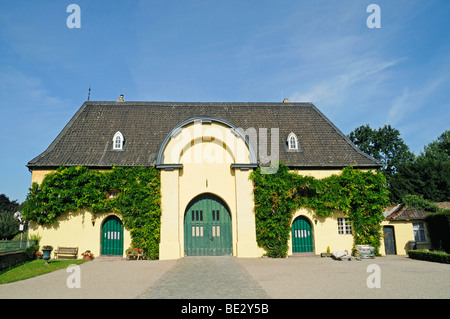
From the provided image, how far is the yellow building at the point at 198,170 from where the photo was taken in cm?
1945

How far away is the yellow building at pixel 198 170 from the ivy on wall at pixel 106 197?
1.63 ft

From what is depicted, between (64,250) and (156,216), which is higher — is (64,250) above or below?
below

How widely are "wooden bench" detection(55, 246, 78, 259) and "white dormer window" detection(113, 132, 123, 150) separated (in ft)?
22.9

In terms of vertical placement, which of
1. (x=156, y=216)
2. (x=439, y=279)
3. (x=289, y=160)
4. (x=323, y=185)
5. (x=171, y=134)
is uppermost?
(x=171, y=134)

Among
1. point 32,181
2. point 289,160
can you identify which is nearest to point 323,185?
point 289,160

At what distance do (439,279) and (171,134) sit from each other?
1561 centimetres

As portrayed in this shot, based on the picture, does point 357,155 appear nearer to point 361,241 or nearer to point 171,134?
point 361,241

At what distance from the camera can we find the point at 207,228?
20.0 meters

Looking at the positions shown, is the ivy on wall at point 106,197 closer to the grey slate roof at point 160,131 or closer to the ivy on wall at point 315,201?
the grey slate roof at point 160,131

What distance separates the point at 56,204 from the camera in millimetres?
19188

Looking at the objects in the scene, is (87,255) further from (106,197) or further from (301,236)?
(301,236)

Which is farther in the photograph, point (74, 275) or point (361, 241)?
point (361, 241)

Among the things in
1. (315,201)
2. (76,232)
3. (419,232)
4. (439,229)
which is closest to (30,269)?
(76,232)
